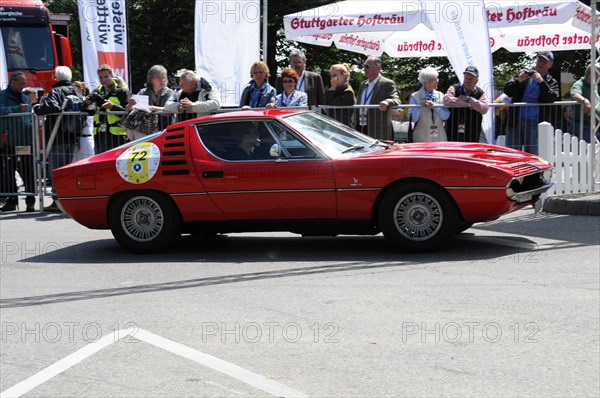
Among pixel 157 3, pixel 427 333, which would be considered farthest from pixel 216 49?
pixel 157 3

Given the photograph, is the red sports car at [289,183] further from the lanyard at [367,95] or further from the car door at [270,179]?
the lanyard at [367,95]

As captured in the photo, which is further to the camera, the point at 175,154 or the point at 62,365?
the point at 175,154

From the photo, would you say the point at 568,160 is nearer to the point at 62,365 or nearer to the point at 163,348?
the point at 163,348

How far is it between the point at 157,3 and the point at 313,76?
31.9 metres

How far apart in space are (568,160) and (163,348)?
7949 millimetres

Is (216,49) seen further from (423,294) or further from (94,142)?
(423,294)

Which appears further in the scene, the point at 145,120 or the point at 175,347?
the point at 145,120

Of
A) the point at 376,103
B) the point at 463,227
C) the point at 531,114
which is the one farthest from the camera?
the point at 376,103

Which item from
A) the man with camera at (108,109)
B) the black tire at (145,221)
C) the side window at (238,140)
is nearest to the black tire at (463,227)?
the side window at (238,140)

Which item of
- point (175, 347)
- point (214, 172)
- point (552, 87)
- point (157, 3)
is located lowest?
point (175, 347)

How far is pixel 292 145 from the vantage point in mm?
9719

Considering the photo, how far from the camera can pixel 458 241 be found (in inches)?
400

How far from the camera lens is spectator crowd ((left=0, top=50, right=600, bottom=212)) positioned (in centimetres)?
1288

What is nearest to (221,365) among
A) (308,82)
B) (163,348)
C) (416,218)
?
(163,348)
